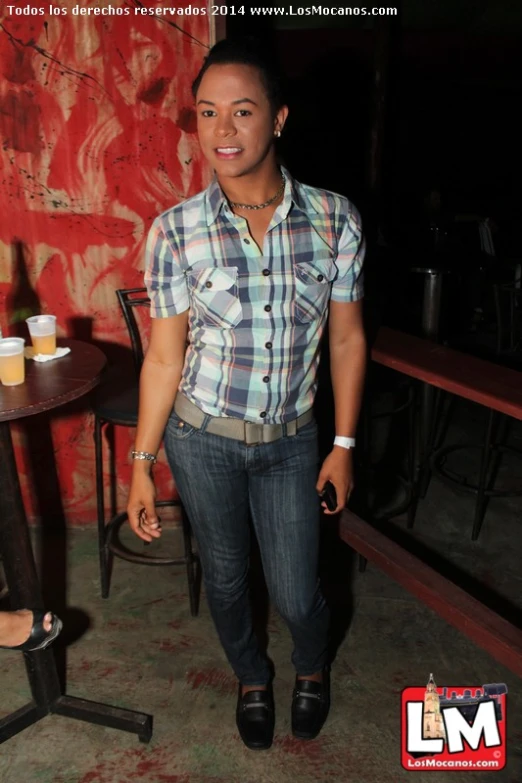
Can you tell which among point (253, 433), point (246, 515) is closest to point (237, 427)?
point (253, 433)

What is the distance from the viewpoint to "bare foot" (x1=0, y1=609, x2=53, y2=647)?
1.86 m

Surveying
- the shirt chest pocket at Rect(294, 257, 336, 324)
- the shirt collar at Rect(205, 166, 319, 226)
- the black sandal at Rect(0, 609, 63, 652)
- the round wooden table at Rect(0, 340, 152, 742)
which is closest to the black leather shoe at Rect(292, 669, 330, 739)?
the round wooden table at Rect(0, 340, 152, 742)

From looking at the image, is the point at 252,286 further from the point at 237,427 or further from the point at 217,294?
the point at 237,427

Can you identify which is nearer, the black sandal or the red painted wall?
the black sandal

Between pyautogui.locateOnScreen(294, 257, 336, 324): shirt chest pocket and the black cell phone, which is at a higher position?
pyautogui.locateOnScreen(294, 257, 336, 324): shirt chest pocket

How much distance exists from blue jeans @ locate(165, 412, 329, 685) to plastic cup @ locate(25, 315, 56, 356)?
0.66 metres

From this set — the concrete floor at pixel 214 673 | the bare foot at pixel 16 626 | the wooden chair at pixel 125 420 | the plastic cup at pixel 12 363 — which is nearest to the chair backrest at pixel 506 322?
the concrete floor at pixel 214 673

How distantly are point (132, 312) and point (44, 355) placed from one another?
2.41 ft

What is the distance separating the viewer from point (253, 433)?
165 centimetres

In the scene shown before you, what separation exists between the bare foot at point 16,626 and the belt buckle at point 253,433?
0.88 m

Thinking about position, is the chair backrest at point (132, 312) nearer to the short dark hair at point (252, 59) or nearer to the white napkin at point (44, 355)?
the white napkin at point (44, 355)

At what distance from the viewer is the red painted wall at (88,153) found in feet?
8.20

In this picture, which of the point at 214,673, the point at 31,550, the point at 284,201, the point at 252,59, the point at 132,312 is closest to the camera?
the point at 252,59

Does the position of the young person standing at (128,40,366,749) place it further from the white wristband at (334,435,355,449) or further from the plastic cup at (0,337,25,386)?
the plastic cup at (0,337,25,386)
